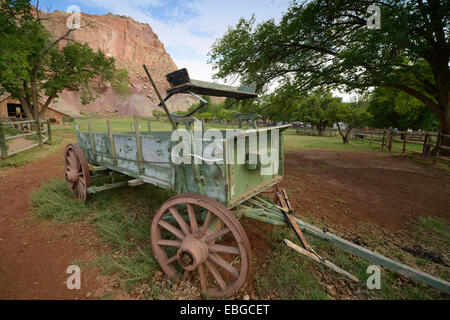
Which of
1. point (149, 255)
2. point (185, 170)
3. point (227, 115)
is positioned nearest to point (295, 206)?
point (185, 170)

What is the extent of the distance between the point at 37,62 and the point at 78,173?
15527 mm

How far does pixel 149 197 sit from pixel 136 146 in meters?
1.99

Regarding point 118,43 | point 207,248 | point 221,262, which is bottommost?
point 221,262

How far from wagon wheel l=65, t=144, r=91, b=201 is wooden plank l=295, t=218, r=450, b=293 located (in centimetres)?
401

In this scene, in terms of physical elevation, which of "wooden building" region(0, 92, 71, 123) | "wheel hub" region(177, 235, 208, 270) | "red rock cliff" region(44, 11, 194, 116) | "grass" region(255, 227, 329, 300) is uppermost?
"red rock cliff" region(44, 11, 194, 116)

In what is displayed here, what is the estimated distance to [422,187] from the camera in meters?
5.66

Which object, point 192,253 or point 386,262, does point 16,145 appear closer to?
point 192,253

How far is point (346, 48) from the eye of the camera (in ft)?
27.2

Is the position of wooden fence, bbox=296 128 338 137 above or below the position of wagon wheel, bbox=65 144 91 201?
above
